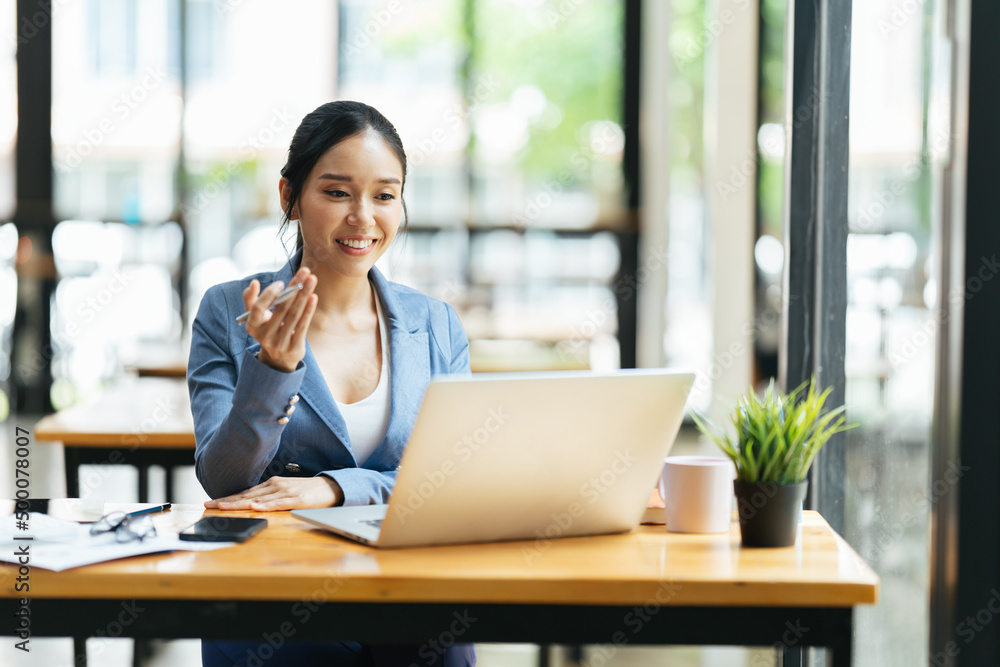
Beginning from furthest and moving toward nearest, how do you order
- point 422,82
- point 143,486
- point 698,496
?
point 422,82
point 143,486
point 698,496

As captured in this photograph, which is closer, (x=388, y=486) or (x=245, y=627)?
(x=245, y=627)

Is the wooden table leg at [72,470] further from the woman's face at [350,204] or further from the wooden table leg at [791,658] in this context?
the wooden table leg at [791,658]

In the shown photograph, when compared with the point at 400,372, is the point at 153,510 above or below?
below

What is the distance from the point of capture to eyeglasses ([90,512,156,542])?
3.89ft

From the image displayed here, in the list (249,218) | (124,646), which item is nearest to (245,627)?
(124,646)

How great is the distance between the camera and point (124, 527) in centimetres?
121

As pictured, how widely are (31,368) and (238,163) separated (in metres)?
1.97

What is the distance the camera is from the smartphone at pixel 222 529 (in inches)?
48.0

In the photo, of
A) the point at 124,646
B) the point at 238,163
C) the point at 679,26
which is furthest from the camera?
the point at 238,163

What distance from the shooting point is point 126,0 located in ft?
21.7

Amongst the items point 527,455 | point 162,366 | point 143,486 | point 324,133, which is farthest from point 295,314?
point 162,366

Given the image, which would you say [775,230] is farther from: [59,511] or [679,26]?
[59,511]

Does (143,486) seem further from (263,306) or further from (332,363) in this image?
(263,306)

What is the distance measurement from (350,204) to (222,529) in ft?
2.29
